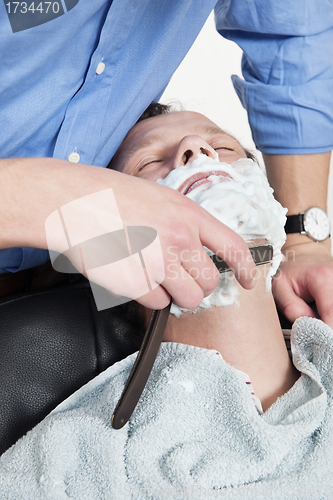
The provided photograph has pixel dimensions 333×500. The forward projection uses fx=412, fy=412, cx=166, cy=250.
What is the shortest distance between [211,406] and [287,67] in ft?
2.91

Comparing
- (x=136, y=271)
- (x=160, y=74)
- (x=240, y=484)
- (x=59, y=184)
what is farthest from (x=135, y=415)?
(x=160, y=74)

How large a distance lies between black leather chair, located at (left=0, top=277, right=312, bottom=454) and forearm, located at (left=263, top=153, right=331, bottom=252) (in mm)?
559

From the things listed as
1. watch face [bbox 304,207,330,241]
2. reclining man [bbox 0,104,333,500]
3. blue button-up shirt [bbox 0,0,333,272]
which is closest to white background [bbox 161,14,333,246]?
blue button-up shirt [bbox 0,0,333,272]

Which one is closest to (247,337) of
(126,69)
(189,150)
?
(189,150)

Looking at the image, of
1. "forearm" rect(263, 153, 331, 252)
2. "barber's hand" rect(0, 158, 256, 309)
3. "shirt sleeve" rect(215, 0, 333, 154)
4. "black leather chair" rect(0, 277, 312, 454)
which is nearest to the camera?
"barber's hand" rect(0, 158, 256, 309)

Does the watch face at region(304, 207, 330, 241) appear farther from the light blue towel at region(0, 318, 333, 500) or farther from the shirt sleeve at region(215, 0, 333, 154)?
the light blue towel at region(0, 318, 333, 500)

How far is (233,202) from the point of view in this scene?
770mm

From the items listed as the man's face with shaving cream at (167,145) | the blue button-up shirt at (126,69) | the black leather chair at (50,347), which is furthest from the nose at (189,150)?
the black leather chair at (50,347)

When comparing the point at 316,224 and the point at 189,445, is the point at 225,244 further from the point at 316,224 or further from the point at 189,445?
the point at 316,224

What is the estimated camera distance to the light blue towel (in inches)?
26.1

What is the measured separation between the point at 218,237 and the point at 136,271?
0.13 m

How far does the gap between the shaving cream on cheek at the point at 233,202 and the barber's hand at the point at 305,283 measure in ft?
0.52

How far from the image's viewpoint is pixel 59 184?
0.57 metres

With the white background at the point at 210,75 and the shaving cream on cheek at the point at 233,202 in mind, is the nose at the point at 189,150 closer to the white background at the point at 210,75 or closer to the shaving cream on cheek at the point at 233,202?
the shaving cream on cheek at the point at 233,202
